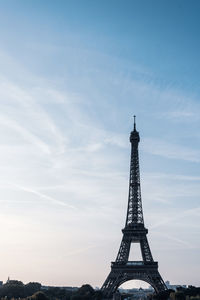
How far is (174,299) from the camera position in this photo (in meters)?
92.8

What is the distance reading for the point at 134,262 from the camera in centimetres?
10456

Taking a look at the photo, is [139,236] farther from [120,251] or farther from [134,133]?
[134,133]

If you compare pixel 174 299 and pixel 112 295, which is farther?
→ pixel 112 295

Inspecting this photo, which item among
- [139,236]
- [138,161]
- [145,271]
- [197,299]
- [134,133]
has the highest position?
[134,133]

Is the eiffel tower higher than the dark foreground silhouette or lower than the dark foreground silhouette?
higher

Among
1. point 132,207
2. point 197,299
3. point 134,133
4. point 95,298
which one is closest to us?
point 197,299

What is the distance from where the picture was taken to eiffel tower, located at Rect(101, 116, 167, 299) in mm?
102375

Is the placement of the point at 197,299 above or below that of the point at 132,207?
below

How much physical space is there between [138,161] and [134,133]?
30.2 ft

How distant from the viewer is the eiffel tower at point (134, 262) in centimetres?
10238

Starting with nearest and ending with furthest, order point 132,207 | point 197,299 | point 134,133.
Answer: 1. point 197,299
2. point 132,207
3. point 134,133

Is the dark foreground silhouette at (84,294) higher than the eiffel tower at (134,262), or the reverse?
the eiffel tower at (134,262)

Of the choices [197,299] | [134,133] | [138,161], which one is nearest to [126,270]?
[197,299]

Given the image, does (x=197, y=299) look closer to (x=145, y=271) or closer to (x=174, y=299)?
(x=174, y=299)
